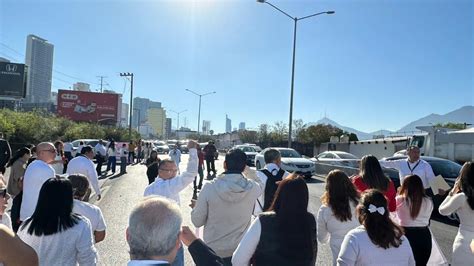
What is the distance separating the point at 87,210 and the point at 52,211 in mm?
820

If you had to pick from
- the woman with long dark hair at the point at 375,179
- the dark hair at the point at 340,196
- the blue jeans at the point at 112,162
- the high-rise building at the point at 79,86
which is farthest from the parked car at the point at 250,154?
the high-rise building at the point at 79,86

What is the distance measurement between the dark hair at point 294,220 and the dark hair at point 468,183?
2.24m

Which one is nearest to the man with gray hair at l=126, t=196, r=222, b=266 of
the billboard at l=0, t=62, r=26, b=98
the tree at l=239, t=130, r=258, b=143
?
the billboard at l=0, t=62, r=26, b=98

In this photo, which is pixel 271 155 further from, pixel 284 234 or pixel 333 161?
pixel 333 161

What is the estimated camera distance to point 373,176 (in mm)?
4840

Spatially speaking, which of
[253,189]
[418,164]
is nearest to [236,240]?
[253,189]

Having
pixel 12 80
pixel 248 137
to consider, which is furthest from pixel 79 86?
pixel 12 80

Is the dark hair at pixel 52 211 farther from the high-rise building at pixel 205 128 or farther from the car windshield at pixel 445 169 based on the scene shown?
the high-rise building at pixel 205 128

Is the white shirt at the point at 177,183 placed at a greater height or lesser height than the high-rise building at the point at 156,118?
lesser

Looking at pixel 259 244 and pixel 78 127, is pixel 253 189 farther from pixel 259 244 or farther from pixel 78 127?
pixel 78 127

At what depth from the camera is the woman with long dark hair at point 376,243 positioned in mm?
3031

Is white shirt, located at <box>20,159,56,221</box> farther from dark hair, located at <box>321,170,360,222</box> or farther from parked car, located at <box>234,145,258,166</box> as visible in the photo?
parked car, located at <box>234,145,258,166</box>

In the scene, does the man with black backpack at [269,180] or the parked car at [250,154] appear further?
the parked car at [250,154]

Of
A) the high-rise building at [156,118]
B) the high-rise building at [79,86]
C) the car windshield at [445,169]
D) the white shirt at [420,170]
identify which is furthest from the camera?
the high-rise building at [156,118]
